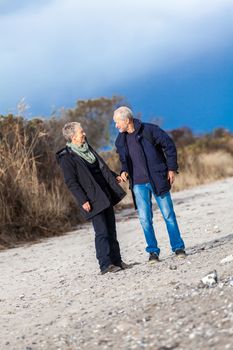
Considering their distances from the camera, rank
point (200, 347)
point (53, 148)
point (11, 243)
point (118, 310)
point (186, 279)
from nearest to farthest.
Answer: point (200, 347)
point (118, 310)
point (186, 279)
point (11, 243)
point (53, 148)

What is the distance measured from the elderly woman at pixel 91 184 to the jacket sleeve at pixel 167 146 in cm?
58

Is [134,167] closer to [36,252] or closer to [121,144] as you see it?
[121,144]

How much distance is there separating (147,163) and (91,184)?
2.07 feet

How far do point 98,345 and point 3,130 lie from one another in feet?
37.4

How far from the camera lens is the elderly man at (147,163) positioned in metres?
8.53

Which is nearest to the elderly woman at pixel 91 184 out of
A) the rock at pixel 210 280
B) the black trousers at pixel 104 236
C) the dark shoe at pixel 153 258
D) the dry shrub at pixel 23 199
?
the black trousers at pixel 104 236

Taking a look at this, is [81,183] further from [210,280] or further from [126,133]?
[210,280]

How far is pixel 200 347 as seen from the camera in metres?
4.70

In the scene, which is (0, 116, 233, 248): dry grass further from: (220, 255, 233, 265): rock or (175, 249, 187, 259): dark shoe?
(220, 255, 233, 265): rock

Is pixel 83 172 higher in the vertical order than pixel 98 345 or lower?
higher

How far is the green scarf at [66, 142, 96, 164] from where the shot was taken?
8594 mm

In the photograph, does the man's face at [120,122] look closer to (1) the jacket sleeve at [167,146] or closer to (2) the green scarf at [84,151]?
(1) the jacket sleeve at [167,146]

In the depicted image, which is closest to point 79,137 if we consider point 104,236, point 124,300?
point 104,236

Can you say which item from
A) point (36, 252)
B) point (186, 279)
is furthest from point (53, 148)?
point (186, 279)
